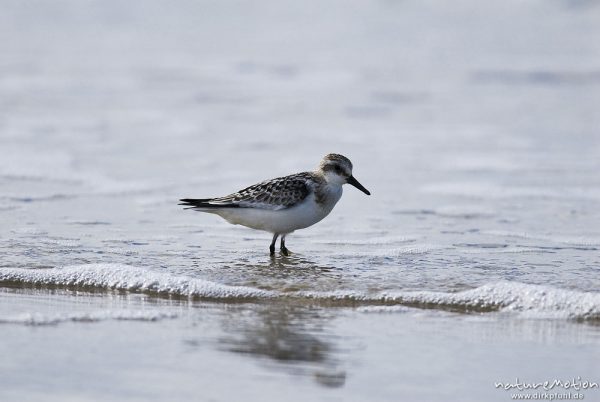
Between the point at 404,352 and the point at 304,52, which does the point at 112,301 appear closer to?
the point at 404,352

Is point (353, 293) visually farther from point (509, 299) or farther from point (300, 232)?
point (300, 232)

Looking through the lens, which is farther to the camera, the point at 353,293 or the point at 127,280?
the point at 127,280

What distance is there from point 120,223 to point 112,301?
2.52m

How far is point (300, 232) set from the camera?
30.2 feet

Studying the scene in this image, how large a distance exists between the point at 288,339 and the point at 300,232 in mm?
3451

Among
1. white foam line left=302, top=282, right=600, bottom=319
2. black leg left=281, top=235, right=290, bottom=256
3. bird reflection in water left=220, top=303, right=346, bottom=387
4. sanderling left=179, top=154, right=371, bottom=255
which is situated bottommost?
bird reflection in water left=220, top=303, right=346, bottom=387

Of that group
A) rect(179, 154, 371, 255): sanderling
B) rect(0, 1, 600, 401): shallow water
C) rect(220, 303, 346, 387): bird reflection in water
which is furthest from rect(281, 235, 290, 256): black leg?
rect(220, 303, 346, 387): bird reflection in water

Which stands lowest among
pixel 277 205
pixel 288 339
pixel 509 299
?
pixel 288 339

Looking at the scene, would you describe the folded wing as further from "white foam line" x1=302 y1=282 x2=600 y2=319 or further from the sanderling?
"white foam line" x1=302 y1=282 x2=600 y2=319

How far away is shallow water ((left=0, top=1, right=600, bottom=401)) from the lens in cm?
538

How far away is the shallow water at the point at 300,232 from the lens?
5.38m

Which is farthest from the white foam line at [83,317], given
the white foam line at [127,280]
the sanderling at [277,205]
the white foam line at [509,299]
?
the sanderling at [277,205]

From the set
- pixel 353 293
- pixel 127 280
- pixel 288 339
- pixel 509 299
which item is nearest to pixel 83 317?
pixel 127 280

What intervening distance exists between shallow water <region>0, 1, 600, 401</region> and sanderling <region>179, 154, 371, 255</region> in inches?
10.1
